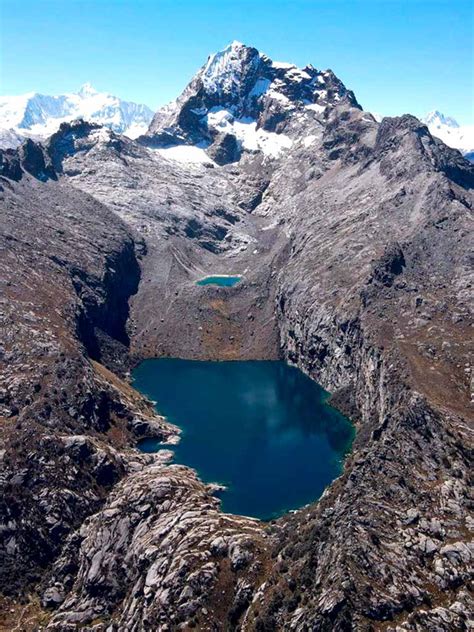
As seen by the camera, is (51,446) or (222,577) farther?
(51,446)

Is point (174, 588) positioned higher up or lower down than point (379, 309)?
lower down

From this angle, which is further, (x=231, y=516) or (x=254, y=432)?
(x=254, y=432)

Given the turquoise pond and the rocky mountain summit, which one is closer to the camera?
the rocky mountain summit

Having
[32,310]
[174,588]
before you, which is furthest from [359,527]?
[32,310]

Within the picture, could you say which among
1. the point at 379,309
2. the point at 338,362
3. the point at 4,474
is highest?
the point at 379,309

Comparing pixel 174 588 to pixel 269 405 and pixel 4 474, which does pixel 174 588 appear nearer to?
pixel 4 474

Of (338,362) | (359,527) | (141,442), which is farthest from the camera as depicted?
(338,362)

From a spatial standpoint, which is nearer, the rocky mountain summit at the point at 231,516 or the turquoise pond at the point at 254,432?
the rocky mountain summit at the point at 231,516

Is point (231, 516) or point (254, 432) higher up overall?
point (254, 432)
